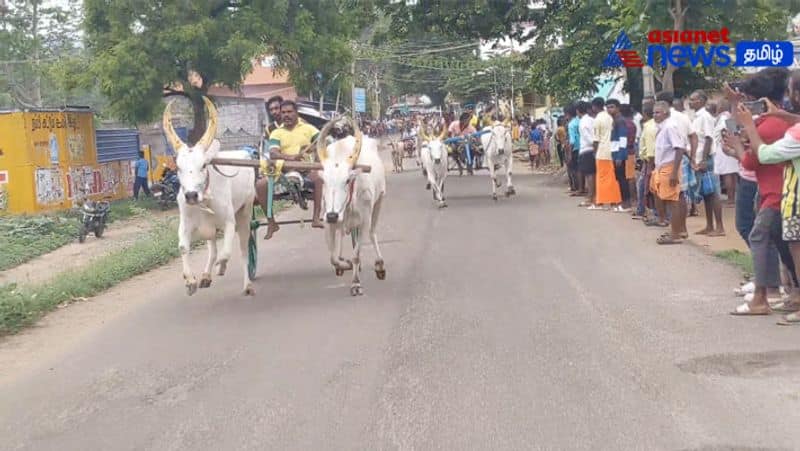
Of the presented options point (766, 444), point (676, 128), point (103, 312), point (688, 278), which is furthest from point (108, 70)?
point (766, 444)

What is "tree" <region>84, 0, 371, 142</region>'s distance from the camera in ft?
73.5

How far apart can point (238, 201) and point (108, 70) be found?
551 inches

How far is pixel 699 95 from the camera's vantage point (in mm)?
12680

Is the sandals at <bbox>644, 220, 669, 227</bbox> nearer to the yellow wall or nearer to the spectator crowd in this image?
the spectator crowd

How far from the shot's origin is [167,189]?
23219 mm

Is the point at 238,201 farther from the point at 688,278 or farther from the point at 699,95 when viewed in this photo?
the point at 699,95

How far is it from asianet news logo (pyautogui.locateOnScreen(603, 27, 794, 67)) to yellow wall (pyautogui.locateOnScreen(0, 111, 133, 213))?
13.1 metres

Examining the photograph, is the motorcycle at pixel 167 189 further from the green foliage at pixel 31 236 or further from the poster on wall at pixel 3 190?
the poster on wall at pixel 3 190

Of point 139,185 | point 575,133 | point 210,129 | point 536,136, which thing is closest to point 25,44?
point 139,185

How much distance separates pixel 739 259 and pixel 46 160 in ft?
54.2

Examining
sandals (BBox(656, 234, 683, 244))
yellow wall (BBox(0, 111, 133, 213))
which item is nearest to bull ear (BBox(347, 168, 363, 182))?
sandals (BBox(656, 234, 683, 244))

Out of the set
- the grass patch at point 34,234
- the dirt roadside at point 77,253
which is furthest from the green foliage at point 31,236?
the dirt roadside at point 77,253

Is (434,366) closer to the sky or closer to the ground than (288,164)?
closer to the ground

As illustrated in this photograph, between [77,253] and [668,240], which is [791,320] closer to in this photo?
[668,240]
